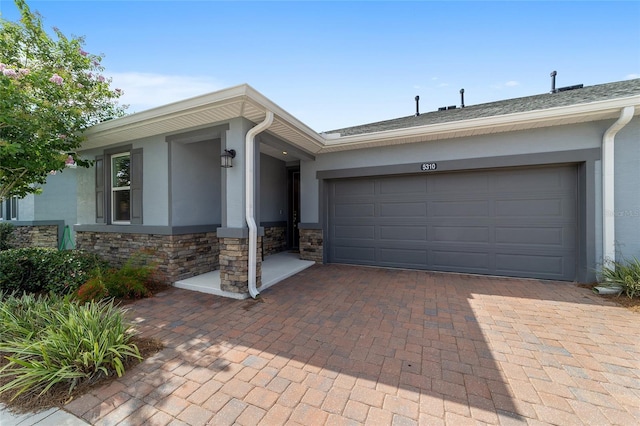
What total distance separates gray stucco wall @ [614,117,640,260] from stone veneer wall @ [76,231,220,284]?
7.95 metres

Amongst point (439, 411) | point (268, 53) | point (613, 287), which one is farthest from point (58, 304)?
point (613, 287)

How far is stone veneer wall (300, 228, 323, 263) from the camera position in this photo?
6.71 meters

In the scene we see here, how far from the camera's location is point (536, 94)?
7320mm

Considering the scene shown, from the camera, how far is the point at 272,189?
761 centimetres

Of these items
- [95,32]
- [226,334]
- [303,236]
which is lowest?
[226,334]

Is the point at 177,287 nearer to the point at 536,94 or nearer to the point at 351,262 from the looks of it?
the point at 351,262

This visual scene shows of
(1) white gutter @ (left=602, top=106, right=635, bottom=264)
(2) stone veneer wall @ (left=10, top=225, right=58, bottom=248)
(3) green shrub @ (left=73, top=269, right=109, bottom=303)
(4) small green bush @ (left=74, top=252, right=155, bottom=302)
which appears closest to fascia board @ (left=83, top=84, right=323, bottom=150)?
(4) small green bush @ (left=74, top=252, right=155, bottom=302)

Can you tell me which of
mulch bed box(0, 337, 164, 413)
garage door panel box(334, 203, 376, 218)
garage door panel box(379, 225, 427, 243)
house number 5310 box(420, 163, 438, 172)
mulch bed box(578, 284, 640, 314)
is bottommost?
mulch bed box(0, 337, 164, 413)

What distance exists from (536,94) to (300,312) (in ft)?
29.5

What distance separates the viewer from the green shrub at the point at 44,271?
4363 mm

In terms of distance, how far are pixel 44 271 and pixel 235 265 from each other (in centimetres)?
370

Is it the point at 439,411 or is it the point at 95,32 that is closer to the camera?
the point at 439,411

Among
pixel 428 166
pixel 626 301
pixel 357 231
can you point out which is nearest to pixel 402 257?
pixel 357 231

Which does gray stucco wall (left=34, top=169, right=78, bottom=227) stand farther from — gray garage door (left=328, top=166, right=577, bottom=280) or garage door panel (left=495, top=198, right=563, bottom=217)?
garage door panel (left=495, top=198, right=563, bottom=217)
